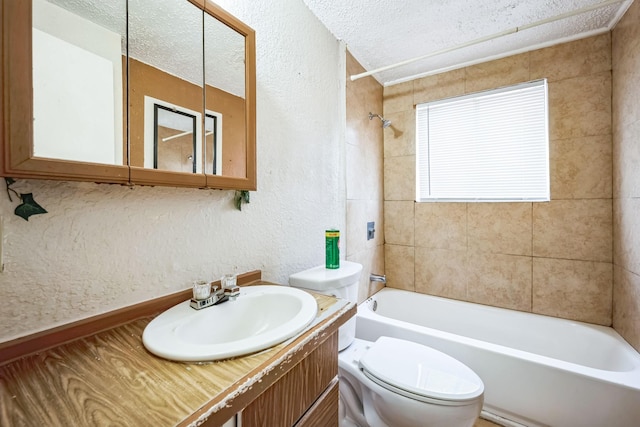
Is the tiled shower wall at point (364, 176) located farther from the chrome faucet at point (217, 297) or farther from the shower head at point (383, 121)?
the chrome faucet at point (217, 297)

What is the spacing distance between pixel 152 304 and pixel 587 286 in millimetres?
2332

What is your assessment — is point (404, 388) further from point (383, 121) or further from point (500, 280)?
point (383, 121)

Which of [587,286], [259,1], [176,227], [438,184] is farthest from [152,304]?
[587,286]

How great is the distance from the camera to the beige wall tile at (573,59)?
62.2 inches

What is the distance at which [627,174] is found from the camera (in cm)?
139

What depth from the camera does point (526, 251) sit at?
70.6 inches

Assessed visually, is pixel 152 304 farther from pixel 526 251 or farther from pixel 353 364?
pixel 526 251

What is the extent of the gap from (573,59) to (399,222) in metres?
1.51

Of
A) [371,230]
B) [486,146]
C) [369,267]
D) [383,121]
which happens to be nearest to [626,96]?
[486,146]

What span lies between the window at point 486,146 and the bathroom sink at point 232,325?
1.67 metres

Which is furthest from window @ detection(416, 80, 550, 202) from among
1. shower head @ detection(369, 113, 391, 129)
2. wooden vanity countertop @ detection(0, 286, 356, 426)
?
wooden vanity countertop @ detection(0, 286, 356, 426)

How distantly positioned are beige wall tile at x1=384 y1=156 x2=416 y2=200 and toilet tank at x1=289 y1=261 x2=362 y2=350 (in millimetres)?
1065

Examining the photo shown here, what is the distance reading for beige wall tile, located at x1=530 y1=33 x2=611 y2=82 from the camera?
1.58 meters

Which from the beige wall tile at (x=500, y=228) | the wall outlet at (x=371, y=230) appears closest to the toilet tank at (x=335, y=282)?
the wall outlet at (x=371, y=230)
